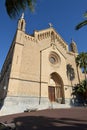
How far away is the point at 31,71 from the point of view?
21.7 m

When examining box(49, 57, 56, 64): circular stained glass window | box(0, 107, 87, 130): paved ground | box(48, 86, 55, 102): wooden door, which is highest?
box(49, 57, 56, 64): circular stained glass window

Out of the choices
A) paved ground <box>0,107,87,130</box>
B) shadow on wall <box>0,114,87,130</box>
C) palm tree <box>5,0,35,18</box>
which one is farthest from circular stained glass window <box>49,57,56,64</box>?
palm tree <box>5,0,35,18</box>

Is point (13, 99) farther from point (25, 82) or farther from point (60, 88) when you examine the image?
point (60, 88)

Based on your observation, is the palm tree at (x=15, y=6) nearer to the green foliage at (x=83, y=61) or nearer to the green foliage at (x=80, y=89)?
the green foliage at (x=80, y=89)

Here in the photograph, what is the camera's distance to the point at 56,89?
83.3 ft

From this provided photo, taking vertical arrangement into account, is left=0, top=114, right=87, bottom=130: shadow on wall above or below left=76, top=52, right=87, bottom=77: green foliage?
below

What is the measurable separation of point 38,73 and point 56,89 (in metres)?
5.74

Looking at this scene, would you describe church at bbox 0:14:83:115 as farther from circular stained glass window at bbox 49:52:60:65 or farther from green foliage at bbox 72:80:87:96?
green foliage at bbox 72:80:87:96

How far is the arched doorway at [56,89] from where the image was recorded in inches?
960

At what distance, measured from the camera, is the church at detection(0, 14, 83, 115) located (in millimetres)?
18938

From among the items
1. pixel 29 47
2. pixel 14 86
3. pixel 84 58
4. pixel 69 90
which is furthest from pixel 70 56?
pixel 14 86

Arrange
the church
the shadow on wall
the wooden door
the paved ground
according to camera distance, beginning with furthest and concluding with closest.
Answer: the wooden door, the church, the paved ground, the shadow on wall

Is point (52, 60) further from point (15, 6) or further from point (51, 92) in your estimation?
point (15, 6)

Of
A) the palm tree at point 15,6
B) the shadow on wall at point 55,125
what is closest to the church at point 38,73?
the shadow on wall at point 55,125
